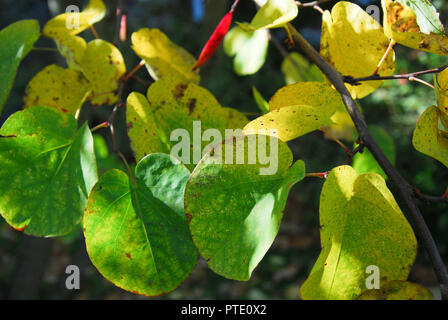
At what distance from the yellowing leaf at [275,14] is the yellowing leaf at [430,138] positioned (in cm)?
14

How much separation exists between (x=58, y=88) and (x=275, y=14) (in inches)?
10.6

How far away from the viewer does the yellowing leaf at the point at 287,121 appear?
32 cm

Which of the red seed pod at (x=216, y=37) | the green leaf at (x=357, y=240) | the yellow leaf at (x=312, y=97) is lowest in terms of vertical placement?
the green leaf at (x=357, y=240)

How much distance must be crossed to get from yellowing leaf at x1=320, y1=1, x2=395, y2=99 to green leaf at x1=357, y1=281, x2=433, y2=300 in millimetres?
222

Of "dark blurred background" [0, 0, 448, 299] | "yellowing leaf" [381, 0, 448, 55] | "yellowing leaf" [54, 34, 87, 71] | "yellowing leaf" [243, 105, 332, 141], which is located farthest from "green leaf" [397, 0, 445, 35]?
"dark blurred background" [0, 0, 448, 299]

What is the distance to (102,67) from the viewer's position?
1.52ft

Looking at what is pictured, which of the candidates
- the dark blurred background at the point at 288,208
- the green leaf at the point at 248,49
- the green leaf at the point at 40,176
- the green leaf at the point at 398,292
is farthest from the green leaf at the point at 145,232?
the dark blurred background at the point at 288,208

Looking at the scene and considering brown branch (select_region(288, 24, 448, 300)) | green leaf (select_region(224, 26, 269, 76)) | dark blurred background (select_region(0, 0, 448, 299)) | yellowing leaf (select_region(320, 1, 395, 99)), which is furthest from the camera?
dark blurred background (select_region(0, 0, 448, 299))

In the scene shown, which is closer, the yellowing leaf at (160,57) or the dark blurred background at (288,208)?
the yellowing leaf at (160,57)

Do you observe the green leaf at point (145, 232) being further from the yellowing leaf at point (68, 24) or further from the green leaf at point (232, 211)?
the yellowing leaf at point (68, 24)

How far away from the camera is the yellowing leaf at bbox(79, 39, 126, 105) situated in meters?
0.46

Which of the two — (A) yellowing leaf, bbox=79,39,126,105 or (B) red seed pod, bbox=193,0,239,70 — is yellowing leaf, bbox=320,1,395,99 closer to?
(B) red seed pod, bbox=193,0,239,70

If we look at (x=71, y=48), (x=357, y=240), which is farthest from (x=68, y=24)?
(x=357, y=240)
